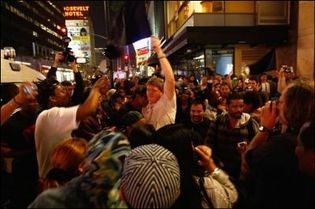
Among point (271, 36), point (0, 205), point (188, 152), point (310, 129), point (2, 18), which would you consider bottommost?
point (0, 205)

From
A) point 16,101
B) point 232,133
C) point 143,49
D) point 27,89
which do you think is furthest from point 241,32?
point 16,101

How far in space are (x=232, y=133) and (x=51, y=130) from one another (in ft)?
7.23

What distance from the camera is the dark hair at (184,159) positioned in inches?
79.8

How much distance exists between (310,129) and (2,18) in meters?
78.2

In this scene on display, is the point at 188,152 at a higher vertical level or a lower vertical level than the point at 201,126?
higher

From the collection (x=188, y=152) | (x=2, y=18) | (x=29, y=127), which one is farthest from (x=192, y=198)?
(x=2, y=18)

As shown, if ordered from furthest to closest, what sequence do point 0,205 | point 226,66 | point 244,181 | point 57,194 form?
point 226,66
point 0,205
point 244,181
point 57,194

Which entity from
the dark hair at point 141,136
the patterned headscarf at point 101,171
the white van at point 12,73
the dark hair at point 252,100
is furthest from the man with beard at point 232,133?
the white van at point 12,73

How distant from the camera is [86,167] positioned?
172 cm

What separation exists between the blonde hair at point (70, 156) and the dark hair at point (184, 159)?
1.63 feet

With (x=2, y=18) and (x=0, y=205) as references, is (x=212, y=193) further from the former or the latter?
(x=2, y=18)

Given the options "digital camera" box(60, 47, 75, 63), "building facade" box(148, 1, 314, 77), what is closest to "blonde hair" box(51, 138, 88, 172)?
"digital camera" box(60, 47, 75, 63)

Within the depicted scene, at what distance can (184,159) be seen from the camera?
83.5 inches

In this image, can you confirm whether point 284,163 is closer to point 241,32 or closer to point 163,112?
point 163,112
